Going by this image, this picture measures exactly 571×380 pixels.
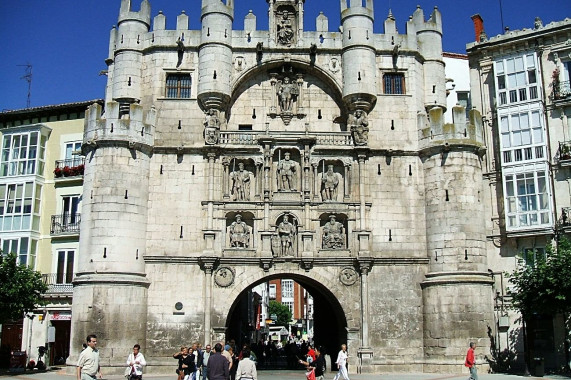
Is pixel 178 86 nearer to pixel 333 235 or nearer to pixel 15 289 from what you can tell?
pixel 333 235

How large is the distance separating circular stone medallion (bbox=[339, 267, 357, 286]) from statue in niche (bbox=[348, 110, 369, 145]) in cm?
603

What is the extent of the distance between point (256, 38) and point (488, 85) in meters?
12.5

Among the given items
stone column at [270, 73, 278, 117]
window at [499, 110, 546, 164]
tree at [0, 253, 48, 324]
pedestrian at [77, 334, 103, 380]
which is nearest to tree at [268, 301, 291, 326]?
stone column at [270, 73, 278, 117]

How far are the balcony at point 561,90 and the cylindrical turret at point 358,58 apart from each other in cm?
882

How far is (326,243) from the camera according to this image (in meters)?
31.0

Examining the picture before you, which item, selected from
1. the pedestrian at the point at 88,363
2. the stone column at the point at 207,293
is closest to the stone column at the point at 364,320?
the stone column at the point at 207,293

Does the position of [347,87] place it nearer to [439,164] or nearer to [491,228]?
[439,164]

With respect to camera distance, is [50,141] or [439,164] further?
[50,141]

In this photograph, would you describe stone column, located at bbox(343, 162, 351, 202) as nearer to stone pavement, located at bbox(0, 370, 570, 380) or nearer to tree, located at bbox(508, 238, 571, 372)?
stone pavement, located at bbox(0, 370, 570, 380)

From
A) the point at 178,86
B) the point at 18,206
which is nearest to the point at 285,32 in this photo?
the point at 178,86

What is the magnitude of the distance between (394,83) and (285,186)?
769cm

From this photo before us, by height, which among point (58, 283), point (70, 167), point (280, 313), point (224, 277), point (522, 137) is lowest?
point (280, 313)

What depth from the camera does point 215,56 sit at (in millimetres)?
32406

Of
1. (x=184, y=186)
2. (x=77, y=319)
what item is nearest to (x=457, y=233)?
(x=184, y=186)
